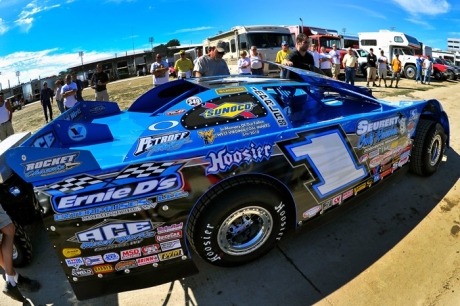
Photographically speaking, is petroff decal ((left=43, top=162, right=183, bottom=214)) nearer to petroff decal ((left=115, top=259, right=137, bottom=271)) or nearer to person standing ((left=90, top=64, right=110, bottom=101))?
petroff decal ((left=115, top=259, right=137, bottom=271))

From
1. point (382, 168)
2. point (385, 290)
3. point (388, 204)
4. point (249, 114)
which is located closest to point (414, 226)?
point (388, 204)

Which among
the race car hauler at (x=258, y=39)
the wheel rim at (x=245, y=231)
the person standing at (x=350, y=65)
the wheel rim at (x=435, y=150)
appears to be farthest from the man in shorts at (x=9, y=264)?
the race car hauler at (x=258, y=39)

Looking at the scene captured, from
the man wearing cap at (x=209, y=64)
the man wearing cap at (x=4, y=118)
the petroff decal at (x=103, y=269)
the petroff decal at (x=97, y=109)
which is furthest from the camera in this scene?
the man wearing cap at (x=4, y=118)

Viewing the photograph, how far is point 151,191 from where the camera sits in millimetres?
1827

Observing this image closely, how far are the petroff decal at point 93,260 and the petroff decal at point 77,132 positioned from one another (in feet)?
3.18

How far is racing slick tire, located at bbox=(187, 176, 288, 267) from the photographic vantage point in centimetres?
203

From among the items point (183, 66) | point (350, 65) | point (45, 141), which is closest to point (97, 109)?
point (45, 141)

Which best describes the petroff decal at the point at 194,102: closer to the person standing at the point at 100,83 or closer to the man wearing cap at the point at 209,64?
the man wearing cap at the point at 209,64

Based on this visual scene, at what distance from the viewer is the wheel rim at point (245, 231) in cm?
215

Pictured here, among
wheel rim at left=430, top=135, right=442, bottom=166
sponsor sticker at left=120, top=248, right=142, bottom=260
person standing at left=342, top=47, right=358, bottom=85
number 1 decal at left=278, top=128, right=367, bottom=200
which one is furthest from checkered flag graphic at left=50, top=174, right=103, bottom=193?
person standing at left=342, top=47, right=358, bottom=85

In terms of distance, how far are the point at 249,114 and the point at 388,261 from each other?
5.21 ft

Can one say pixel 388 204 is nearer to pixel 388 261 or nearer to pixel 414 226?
pixel 414 226

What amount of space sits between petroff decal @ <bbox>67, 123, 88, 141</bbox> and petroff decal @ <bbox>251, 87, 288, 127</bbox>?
1406 mm

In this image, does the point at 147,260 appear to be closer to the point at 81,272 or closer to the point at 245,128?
the point at 81,272
